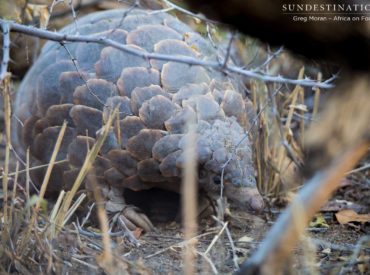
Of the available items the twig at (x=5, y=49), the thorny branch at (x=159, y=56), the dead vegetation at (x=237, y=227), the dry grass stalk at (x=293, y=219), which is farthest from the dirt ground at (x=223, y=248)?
the twig at (x=5, y=49)

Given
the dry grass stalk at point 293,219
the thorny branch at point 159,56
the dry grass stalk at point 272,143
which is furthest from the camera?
the dry grass stalk at point 272,143

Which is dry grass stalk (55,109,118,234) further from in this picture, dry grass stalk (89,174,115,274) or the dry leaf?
the dry leaf

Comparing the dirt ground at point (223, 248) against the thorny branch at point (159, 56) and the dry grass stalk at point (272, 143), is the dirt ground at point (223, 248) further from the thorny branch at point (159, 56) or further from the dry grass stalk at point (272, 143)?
the thorny branch at point (159, 56)

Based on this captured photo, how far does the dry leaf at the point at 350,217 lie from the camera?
3.49m

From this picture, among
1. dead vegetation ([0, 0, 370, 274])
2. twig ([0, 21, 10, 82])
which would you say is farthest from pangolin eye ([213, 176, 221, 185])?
twig ([0, 21, 10, 82])

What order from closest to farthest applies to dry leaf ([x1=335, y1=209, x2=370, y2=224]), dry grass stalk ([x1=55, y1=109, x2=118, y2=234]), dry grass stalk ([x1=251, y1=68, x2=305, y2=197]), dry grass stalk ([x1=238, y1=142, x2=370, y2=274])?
dry grass stalk ([x1=238, y1=142, x2=370, y2=274])
dry grass stalk ([x1=55, y1=109, x2=118, y2=234])
dry leaf ([x1=335, y1=209, x2=370, y2=224])
dry grass stalk ([x1=251, y1=68, x2=305, y2=197])

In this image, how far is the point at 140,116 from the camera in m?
3.36

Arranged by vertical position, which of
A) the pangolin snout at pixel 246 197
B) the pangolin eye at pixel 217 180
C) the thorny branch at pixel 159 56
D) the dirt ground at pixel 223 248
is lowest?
the dirt ground at pixel 223 248

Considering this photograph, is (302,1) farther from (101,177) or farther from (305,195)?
(101,177)

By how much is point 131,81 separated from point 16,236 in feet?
3.82

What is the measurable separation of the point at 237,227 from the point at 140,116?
2.53 feet

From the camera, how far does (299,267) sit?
8.76 feet

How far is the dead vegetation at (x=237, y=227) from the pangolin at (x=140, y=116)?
22 centimetres

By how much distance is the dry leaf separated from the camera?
3.49 m
